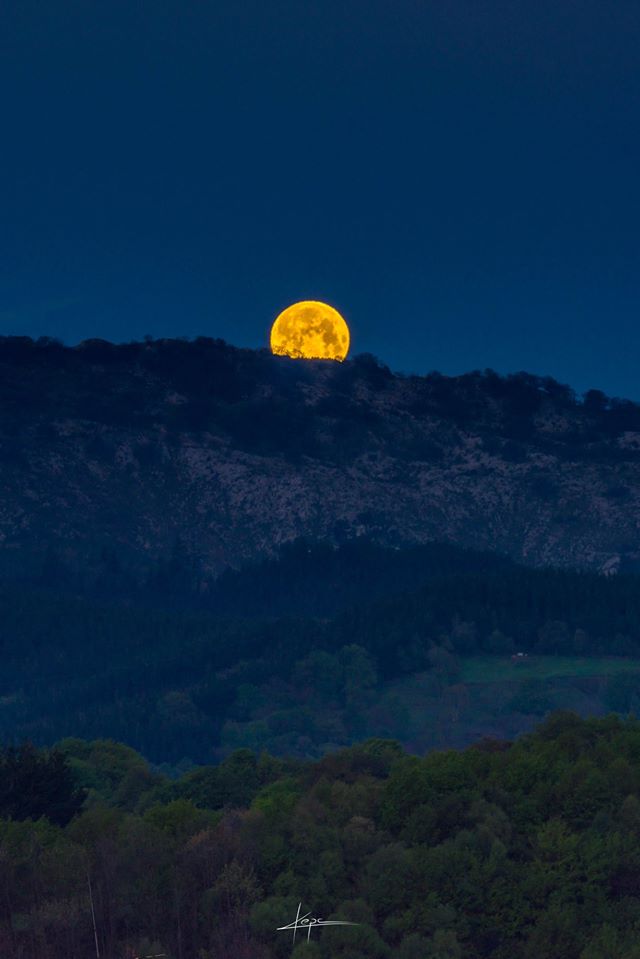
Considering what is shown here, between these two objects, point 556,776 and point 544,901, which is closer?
point 544,901

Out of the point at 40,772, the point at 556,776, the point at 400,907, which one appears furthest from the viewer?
the point at 40,772

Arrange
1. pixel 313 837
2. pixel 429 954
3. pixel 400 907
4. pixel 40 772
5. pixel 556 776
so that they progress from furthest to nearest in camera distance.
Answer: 1. pixel 40 772
2. pixel 556 776
3. pixel 313 837
4. pixel 400 907
5. pixel 429 954

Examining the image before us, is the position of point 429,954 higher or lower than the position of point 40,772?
lower

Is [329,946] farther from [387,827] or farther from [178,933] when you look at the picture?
[387,827]

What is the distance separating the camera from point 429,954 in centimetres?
7619

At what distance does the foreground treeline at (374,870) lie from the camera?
77.9 metres

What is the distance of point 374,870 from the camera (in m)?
83.5

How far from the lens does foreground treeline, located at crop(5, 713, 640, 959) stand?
77938 millimetres

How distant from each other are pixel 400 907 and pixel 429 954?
5.57 m

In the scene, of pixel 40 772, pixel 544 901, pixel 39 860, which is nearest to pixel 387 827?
pixel 544 901
